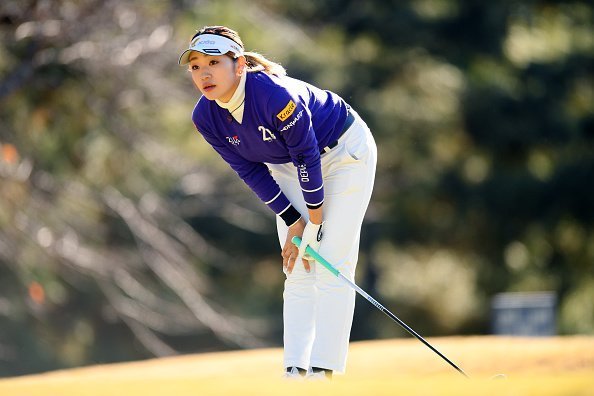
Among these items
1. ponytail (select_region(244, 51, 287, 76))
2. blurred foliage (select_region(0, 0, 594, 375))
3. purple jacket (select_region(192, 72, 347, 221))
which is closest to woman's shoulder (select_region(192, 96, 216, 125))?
purple jacket (select_region(192, 72, 347, 221))

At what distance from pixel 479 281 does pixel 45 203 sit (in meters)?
8.50

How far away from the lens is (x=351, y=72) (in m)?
18.5

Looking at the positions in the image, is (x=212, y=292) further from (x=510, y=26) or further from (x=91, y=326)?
(x=510, y=26)

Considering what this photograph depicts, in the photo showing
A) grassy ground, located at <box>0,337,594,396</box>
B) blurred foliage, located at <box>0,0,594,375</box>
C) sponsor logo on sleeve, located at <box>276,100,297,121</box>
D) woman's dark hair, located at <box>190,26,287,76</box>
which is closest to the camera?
grassy ground, located at <box>0,337,594,396</box>

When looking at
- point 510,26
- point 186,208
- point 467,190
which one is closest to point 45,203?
point 186,208

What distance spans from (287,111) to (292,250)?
71 cm

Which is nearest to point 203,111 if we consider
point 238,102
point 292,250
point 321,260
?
point 238,102

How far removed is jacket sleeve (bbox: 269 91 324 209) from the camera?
15.1 ft

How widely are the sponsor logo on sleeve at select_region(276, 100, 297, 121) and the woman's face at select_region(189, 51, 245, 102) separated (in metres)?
0.22

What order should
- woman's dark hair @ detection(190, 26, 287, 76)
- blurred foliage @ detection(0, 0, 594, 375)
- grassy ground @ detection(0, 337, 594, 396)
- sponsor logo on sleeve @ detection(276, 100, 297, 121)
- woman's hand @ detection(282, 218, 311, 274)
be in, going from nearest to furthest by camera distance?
grassy ground @ detection(0, 337, 594, 396) < sponsor logo on sleeve @ detection(276, 100, 297, 121) < woman's dark hair @ detection(190, 26, 287, 76) < woman's hand @ detection(282, 218, 311, 274) < blurred foliage @ detection(0, 0, 594, 375)

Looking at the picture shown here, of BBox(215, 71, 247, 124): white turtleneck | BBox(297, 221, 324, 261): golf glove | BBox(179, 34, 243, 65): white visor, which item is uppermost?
BBox(179, 34, 243, 65): white visor

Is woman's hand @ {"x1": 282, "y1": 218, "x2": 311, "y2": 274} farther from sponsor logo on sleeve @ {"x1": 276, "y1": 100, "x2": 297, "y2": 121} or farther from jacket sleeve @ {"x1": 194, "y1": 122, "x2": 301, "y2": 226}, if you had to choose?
sponsor logo on sleeve @ {"x1": 276, "y1": 100, "x2": 297, "y2": 121}

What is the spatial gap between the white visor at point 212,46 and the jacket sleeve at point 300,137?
0.27m

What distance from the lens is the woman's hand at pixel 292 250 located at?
5.00 metres
